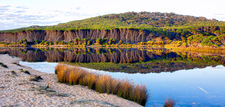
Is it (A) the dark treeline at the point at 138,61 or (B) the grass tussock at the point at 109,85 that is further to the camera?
(A) the dark treeline at the point at 138,61

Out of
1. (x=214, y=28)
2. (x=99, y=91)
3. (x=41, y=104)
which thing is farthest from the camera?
(x=214, y=28)

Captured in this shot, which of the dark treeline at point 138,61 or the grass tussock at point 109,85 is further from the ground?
the grass tussock at point 109,85

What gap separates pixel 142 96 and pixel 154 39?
9716 centimetres

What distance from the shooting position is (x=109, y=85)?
10.9m

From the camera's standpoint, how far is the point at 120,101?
9.54 m

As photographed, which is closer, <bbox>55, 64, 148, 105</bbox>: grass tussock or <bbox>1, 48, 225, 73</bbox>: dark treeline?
<bbox>55, 64, 148, 105</bbox>: grass tussock

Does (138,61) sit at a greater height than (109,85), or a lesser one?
lesser

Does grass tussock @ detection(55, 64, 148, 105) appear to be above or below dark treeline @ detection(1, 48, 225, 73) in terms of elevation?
above

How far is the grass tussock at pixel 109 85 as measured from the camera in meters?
10.1

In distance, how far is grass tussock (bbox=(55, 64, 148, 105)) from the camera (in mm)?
10061

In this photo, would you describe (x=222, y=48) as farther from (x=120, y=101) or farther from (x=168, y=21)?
(x=168, y=21)

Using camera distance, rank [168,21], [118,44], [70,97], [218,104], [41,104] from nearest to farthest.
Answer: [41,104]
[70,97]
[218,104]
[118,44]
[168,21]

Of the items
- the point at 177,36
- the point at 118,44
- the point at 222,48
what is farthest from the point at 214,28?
the point at 222,48

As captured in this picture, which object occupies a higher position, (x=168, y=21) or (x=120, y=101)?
(x=168, y=21)
